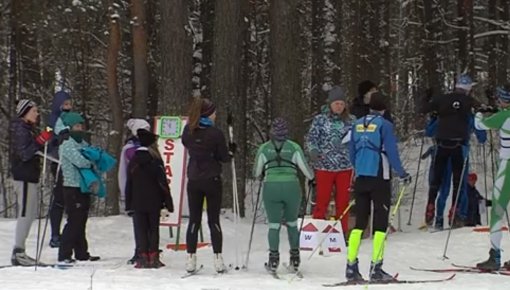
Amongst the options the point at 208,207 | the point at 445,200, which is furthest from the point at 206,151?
the point at 445,200

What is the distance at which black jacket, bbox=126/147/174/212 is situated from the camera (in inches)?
363

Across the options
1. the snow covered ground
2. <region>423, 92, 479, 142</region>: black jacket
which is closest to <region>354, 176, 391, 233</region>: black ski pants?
the snow covered ground

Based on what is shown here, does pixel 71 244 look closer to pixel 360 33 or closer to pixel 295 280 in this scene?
pixel 295 280

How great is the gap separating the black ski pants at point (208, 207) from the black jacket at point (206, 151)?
0.26ft

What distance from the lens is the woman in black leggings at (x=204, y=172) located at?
8734 mm

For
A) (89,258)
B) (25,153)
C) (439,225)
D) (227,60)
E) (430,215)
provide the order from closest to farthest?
(25,153)
(89,258)
(439,225)
(430,215)
(227,60)

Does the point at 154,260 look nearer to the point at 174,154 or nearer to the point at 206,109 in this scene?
the point at 206,109

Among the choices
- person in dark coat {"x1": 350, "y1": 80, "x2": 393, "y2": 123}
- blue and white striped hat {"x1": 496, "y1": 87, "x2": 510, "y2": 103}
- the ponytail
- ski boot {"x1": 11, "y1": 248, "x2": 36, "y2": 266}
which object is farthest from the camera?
person in dark coat {"x1": 350, "y1": 80, "x2": 393, "y2": 123}

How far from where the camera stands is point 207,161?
8773mm

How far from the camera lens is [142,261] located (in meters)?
9.19

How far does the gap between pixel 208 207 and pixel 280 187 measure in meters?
0.80

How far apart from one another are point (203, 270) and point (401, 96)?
80.1 ft

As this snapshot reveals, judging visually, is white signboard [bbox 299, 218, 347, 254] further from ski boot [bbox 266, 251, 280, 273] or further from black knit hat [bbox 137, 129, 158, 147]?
black knit hat [bbox 137, 129, 158, 147]

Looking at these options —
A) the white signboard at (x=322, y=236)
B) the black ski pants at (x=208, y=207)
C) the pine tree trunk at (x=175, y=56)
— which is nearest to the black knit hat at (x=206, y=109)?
the black ski pants at (x=208, y=207)
